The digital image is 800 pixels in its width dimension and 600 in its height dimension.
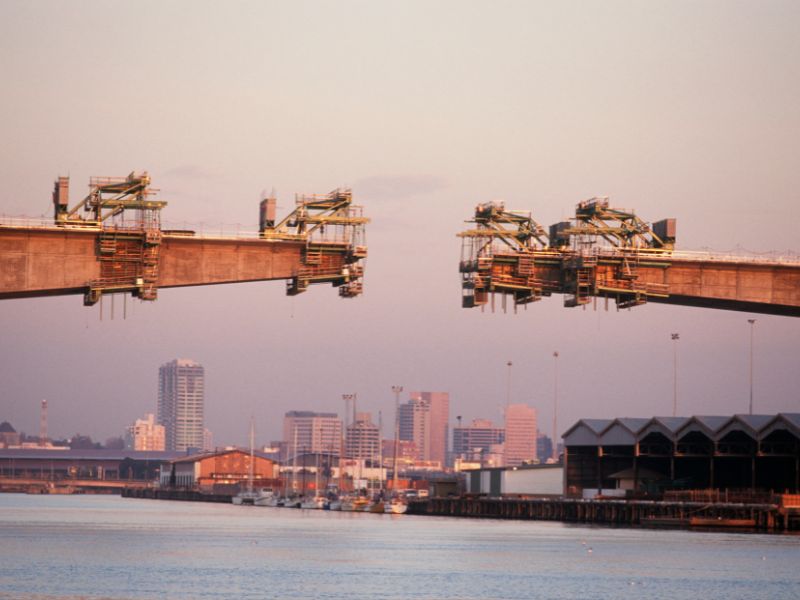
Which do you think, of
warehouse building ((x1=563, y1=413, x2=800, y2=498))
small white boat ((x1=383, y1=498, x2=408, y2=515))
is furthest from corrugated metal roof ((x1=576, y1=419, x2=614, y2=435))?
small white boat ((x1=383, y1=498, x2=408, y2=515))

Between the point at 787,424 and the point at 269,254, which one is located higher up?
the point at 269,254

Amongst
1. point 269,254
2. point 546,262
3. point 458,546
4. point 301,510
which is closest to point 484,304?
point 546,262

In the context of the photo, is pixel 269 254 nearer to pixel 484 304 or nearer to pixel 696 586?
pixel 484 304

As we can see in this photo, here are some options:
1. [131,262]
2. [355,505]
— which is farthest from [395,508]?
[131,262]

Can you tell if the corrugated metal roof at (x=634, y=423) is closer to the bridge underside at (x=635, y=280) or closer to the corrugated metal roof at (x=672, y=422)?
the corrugated metal roof at (x=672, y=422)

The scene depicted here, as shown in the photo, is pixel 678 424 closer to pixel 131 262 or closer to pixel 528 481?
pixel 528 481

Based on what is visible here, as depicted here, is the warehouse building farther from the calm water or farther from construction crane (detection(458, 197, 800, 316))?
construction crane (detection(458, 197, 800, 316))

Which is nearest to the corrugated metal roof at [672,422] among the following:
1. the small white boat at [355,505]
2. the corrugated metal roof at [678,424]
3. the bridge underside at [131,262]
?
the corrugated metal roof at [678,424]
